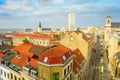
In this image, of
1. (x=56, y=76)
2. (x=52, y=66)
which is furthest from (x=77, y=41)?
(x=52, y=66)

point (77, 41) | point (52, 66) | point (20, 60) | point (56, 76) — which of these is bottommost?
point (56, 76)

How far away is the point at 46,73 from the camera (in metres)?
26.9

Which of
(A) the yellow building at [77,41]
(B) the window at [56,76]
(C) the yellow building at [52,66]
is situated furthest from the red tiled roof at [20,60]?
(A) the yellow building at [77,41]

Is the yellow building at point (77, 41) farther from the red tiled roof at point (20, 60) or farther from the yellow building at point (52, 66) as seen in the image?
the yellow building at point (52, 66)

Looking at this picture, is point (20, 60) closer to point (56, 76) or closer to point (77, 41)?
point (56, 76)

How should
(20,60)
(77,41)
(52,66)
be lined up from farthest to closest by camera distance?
(77,41), (20,60), (52,66)

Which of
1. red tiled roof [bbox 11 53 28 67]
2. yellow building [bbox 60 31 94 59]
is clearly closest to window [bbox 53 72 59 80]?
red tiled roof [bbox 11 53 28 67]

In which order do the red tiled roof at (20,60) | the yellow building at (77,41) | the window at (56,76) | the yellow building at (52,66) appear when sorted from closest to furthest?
the yellow building at (52,66)
the window at (56,76)
the red tiled roof at (20,60)
the yellow building at (77,41)

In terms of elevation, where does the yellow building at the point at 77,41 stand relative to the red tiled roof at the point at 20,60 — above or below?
above

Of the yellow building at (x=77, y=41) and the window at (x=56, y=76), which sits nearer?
the window at (x=56, y=76)

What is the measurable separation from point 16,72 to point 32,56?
19.3 ft

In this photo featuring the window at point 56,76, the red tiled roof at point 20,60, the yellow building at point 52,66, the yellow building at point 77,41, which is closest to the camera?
the yellow building at point 52,66

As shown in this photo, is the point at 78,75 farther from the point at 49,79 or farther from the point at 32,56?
the point at 32,56

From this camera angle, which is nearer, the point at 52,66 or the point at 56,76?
the point at 52,66
